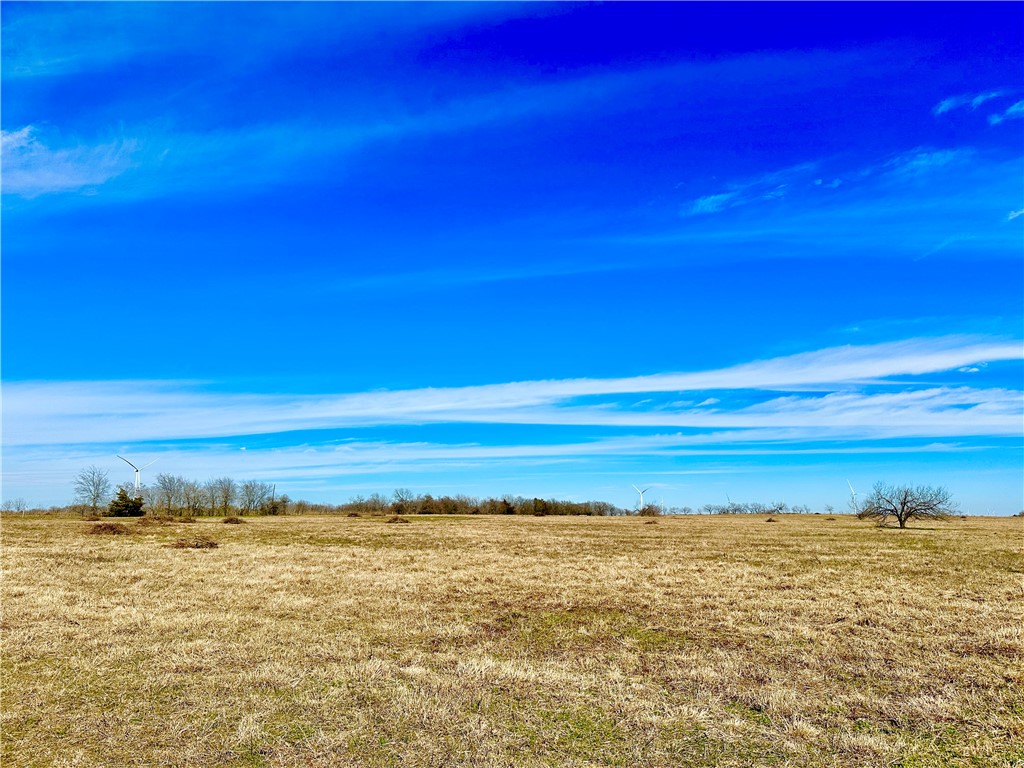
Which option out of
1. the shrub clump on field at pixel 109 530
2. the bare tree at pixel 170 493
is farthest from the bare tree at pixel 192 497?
the shrub clump on field at pixel 109 530

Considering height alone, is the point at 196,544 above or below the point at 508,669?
below

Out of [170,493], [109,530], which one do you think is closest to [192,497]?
[170,493]

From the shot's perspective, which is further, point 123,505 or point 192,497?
point 192,497

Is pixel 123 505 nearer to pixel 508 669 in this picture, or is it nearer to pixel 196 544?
pixel 196 544

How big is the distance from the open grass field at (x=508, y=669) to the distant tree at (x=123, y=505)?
51.8 metres

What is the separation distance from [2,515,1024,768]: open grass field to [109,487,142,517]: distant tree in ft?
170

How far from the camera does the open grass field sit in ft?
26.5

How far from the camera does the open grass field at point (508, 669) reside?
807 cm

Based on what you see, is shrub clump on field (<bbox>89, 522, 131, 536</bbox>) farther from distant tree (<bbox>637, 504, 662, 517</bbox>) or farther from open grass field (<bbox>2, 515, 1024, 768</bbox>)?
distant tree (<bbox>637, 504, 662, 517</bbox>)

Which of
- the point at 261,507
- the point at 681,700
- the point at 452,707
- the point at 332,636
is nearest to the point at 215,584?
the point at 332,636

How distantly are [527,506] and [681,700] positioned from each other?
137 metres

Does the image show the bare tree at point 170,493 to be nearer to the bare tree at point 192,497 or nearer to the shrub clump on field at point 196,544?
the bare tree at point 192,497

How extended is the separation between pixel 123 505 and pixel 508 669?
71.9m

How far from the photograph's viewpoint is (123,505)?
68625 mm
